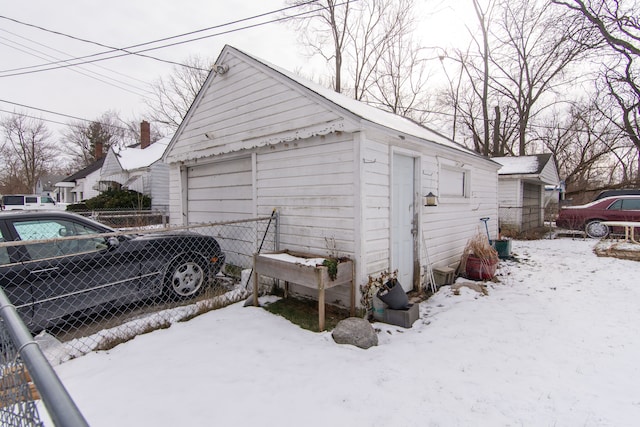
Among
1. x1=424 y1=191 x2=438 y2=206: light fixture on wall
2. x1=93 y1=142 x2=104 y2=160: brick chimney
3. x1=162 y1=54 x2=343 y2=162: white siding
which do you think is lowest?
x1=424 y1=191 x2=438 y2=206: light fixture on wall

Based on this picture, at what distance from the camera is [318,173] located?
15.3 feet

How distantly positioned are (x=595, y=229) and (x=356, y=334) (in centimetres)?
1289

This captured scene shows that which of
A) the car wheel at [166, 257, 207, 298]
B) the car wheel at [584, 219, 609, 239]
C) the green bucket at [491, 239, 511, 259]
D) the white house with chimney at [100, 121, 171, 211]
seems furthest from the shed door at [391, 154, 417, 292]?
the white house with chimney at [100, 121, 171, 211]

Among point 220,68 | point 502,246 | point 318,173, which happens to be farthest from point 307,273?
point 502,246

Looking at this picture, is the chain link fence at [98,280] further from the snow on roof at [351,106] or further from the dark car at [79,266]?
the snow on roof at [351,106]

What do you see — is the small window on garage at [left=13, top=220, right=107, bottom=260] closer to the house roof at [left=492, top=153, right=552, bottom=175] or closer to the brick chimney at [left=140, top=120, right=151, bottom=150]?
the house roof at [left=492, top=153, right=552, bottom=175]

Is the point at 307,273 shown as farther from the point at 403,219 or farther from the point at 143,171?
the point at 143,171

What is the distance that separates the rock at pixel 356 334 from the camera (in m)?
3.42

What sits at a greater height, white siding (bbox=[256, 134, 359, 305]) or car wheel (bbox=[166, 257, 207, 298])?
white siding (bbox=[256, 134, 359, 305])

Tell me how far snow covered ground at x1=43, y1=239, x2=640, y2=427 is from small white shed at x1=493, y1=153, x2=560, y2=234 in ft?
31.9

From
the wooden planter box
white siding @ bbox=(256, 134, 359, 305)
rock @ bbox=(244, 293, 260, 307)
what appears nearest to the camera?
the wooden planter box

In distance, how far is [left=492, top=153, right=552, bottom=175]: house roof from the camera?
47.1 feet

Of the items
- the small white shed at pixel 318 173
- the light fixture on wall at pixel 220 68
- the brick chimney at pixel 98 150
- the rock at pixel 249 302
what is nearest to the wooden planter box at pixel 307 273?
the rock at pixel 249 302

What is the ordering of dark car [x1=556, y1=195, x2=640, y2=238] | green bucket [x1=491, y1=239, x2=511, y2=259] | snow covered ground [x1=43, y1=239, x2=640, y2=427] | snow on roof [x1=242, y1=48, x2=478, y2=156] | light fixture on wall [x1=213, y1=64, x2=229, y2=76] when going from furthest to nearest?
dark car [x1=556, y1=195, x2=640, y2=238] < green bucket [x1=491, y1=239, x2=511, y2=259] < light fixture on wall [x1=213, y1=64, x2=229, y2=76] < snow on roof [x1=242, y1=48, x2=478, y2=156] < snow covered ground [x1=43, y1=239, x2=640, y2=427]
